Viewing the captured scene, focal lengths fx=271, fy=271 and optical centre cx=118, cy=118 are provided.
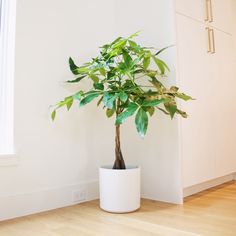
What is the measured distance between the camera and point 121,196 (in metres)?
1.81

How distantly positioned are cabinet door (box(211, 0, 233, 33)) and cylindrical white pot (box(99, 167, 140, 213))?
1.72m

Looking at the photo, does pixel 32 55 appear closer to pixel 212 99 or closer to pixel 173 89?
pixel 173 89

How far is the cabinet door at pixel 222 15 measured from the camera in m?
2.65

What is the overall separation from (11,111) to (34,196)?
1.97 feet

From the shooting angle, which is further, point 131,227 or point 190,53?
point 190,53

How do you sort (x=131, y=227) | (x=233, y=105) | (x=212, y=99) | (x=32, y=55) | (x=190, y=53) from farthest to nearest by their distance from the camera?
(x=233, y=105), (x=212, y=99), (x=190, y=53), (x=32, y=55), (x=131, y=227)

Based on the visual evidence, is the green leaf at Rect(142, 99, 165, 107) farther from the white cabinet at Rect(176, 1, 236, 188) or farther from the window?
the window

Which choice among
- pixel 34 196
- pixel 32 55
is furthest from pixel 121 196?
pixel 32 55

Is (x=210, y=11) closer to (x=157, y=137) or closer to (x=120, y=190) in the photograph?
(x=157, y=137)

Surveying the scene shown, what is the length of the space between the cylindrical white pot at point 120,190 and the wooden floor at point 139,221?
54mm

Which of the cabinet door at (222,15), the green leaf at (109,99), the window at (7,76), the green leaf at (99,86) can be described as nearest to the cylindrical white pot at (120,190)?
the green leaf at (109,99)

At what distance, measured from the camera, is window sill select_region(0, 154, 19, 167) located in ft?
5.62

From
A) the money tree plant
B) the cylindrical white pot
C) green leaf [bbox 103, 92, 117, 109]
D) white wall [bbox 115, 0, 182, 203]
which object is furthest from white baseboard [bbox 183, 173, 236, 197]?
green leaf [bbox 103, 92, 117, 109]

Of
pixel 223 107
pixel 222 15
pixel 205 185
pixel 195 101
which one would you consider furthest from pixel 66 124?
pixel 222 15
